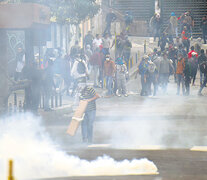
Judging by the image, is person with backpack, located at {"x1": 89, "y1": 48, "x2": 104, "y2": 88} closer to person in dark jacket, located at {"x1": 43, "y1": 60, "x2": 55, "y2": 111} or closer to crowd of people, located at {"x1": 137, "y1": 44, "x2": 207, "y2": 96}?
crowd of people, located at {"x1": 137, "y1": 44, "x2": 207, "y2": 96}

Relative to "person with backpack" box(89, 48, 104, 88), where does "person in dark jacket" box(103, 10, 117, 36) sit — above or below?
above

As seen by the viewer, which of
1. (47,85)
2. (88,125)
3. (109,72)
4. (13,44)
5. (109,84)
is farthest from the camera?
(13,44)

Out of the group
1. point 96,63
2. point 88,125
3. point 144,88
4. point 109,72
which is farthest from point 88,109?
point 96,63

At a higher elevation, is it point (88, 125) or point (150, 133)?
point (88, 125)

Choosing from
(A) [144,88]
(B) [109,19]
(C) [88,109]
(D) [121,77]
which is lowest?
(A) [144,88]

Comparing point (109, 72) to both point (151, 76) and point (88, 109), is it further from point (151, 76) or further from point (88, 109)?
point (88, 109)

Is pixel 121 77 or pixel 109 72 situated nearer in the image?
pixel 109 72

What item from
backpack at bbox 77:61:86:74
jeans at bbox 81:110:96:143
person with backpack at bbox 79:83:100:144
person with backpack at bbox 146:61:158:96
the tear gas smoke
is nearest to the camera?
the tear gas smoke

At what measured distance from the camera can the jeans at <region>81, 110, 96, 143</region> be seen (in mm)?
13578

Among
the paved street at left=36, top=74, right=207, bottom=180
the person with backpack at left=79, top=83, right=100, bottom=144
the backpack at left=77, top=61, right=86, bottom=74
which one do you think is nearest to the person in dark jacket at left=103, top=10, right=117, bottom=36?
the paved street at left=36, top=74, right=207, bottom=180

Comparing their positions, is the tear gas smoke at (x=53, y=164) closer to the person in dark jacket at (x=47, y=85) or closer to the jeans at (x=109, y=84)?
the person in dark jacket at (x=47, y=85)

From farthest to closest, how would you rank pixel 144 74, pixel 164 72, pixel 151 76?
pixel 164 72
pixel 151 76
pixel 144 74

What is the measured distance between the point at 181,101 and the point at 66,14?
1208cm

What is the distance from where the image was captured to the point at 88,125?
536 inches
